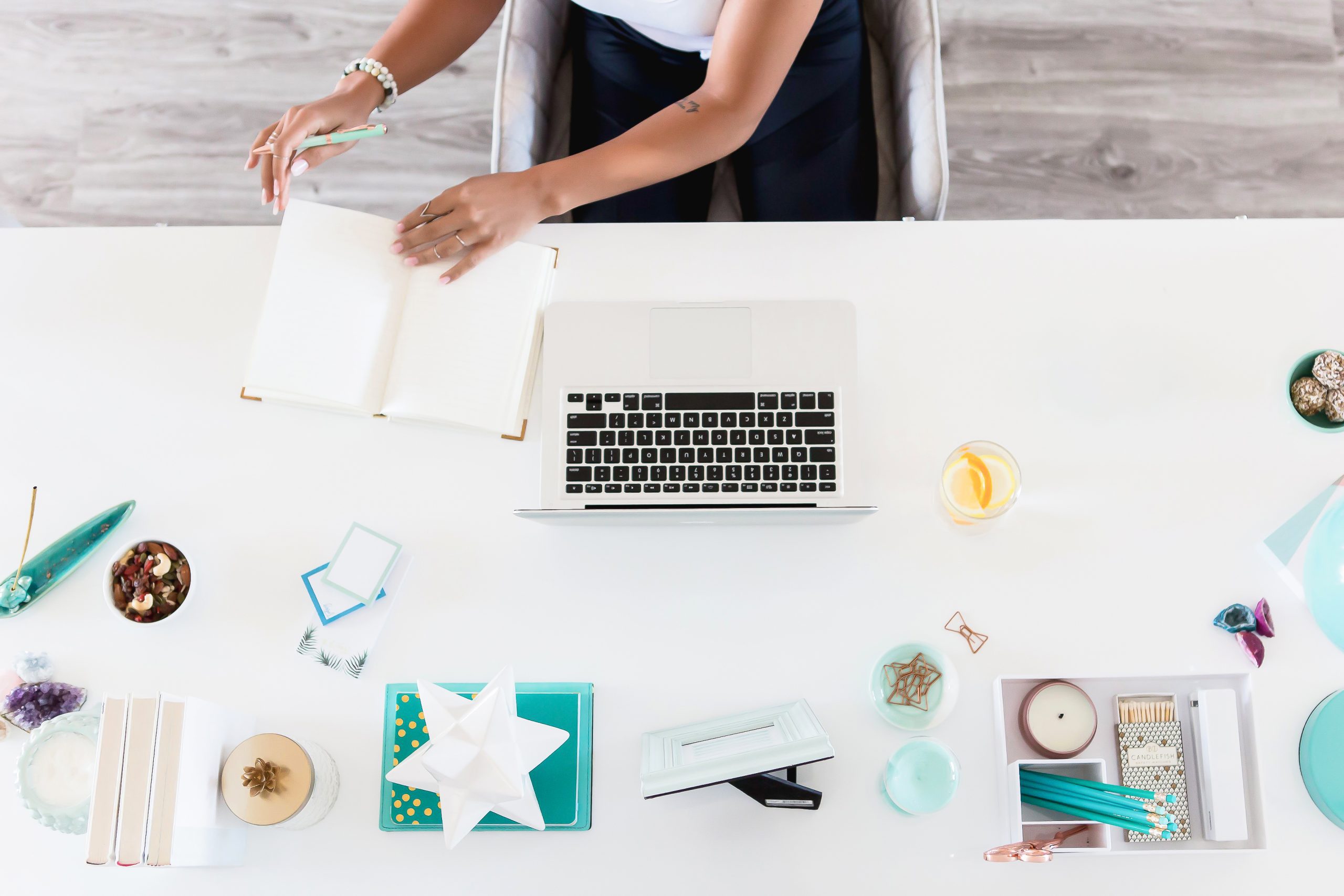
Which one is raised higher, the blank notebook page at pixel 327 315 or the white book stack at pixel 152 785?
the blank notebook page at pixel 327 315

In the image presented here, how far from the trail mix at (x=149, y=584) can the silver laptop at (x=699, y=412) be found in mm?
454

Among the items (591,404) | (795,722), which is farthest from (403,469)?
(795,722)

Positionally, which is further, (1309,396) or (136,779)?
(1309,396)

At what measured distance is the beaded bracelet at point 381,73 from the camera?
1.23m

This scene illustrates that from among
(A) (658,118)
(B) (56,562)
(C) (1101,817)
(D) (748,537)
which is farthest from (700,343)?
(B) (56,562)

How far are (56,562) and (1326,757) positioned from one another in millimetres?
1539

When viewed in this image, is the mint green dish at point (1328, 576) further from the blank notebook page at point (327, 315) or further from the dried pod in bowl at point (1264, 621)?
the blank notebook page at point (327, 315)

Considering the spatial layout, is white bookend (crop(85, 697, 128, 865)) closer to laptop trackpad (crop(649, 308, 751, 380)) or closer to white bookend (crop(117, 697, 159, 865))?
white bookend (crop(117, 697, 159, 865))

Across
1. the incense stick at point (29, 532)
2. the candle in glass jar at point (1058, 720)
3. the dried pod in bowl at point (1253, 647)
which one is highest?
the incense stick at point (29, 532)

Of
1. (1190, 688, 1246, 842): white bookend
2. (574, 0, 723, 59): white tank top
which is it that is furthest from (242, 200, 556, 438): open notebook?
(1190, 688, 1246, 842): white bookend

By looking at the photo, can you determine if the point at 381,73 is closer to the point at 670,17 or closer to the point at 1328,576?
the point at 670,17

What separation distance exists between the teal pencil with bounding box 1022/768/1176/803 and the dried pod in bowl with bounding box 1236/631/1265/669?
0.19m

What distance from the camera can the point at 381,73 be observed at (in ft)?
4.05

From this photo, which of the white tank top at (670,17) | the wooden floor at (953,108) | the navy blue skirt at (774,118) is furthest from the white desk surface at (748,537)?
the wooden floor at (953,108)
